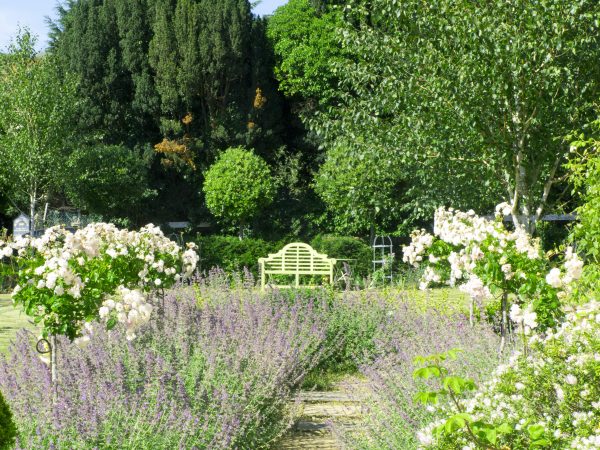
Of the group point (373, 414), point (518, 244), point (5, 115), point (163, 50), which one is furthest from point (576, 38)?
point (163, 50)

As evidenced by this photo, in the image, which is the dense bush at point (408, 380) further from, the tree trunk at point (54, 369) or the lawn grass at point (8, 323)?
the lawn grass at point (8, 323)

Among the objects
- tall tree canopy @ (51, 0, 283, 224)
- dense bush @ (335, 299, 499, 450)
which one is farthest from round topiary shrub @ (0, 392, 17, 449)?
tall tree canopy @ (51, 0, 283, 224)

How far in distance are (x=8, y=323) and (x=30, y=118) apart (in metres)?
10.2

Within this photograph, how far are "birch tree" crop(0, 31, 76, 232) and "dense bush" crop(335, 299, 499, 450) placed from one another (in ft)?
49.9

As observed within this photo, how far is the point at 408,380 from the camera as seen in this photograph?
427cm

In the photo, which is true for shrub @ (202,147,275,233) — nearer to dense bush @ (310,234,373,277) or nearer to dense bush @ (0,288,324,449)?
dense bush @ (310,234,373,277)

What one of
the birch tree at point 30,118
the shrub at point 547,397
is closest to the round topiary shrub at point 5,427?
the shrub at point 547,397

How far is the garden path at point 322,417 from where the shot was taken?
436 cm

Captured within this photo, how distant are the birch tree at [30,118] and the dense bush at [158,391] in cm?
1519

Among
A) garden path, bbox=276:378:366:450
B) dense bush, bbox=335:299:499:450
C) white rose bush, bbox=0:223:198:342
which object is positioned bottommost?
garden path, bbox=276:378:366:450

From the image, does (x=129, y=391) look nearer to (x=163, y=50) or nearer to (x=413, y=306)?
(x=413, y=306)

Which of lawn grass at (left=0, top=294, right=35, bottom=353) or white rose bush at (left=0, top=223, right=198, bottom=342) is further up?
white rose bush at (left=0, top=223, right=198, bottom=342)

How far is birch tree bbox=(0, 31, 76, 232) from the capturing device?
62.8ft

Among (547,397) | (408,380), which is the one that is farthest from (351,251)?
(547,397)
